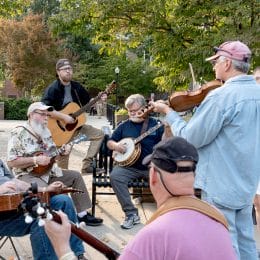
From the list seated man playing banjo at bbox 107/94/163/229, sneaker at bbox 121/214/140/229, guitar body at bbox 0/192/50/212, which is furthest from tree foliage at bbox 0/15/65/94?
guitar body at bbox 0/192/50/212

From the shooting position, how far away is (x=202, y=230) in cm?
212

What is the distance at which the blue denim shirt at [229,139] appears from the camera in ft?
11.8

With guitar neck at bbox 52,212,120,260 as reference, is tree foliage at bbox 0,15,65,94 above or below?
below

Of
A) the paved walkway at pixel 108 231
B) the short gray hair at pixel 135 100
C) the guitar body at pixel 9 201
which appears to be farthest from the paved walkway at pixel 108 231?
the short gray hair at pixel 135 100

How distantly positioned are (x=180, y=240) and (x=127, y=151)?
4.23 m

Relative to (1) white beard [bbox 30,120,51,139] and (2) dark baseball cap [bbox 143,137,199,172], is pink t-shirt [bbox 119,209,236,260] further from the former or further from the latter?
(1) white beard [bbox 30,120,51,139]

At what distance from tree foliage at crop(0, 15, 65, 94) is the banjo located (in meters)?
30.5

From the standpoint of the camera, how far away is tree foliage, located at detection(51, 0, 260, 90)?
34.0 ft

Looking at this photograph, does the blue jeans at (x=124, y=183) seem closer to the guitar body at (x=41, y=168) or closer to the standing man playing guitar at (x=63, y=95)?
the guitar body at (x=41, y=168)

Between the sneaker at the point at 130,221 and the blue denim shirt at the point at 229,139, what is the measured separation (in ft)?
7.75

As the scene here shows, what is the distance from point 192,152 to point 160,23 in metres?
9.65

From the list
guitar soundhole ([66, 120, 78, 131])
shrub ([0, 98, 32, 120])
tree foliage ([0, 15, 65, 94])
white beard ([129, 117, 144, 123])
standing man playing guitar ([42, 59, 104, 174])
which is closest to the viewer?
white beard ([129, 117, 144, 123])

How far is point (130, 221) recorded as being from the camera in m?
5.98

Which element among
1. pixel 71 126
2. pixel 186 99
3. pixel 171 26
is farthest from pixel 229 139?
pixel 171 26
